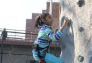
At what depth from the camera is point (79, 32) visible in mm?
3811

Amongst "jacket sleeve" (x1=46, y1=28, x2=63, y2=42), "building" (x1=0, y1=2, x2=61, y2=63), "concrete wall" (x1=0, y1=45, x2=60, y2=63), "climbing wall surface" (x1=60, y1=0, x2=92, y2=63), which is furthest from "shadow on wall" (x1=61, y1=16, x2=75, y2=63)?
"concrete wall" (x1=0, y1=45, x2=60, y2=63)

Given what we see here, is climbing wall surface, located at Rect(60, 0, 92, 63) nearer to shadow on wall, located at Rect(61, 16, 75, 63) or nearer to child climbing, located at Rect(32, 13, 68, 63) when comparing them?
shadow on wall, located at Rect(61, 16, 75, 63)

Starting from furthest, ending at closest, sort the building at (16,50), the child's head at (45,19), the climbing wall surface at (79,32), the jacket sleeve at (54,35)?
the building at (16,50)
the child's head at (45,19)
the jacket sleeve at (54,35)
the climbing wall surface at (79,32)

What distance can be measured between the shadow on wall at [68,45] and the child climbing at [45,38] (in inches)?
2.5

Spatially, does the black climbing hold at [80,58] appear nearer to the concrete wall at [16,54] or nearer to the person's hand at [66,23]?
the person's hand at [66,23]

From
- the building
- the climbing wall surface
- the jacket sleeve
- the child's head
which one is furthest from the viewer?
the building

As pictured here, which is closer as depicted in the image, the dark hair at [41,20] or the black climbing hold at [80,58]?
the black climbing hold at [80,58]

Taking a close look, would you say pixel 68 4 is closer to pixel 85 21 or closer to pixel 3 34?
pixel 85 21

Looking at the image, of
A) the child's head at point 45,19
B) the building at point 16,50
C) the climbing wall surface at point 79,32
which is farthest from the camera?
the building at point 16,50

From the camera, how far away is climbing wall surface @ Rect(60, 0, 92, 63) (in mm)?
3746

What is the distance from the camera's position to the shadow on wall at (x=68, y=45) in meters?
3.93

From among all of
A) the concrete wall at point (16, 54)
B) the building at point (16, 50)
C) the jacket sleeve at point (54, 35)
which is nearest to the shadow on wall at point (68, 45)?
the jacket sleeve at point (54, 35)

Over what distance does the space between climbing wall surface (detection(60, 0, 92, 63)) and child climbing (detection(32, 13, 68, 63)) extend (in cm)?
10

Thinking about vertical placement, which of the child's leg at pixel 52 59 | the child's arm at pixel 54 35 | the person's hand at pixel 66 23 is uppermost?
the person's hand at pixel 66 23
